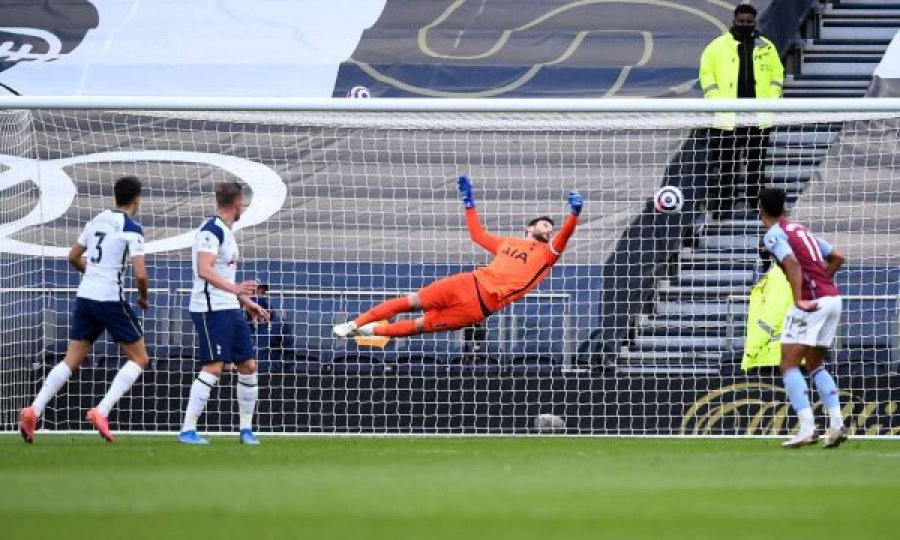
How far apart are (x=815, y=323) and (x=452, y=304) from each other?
13.2ft

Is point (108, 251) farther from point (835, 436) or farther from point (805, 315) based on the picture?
point (835, 436)

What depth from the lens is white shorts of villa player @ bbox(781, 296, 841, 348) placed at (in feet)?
35.8

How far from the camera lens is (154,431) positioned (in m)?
14.3

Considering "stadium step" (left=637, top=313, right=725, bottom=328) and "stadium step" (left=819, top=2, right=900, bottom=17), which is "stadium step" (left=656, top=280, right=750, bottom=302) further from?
"stadium step" (left=819, top=2, right=900, bottom=17)

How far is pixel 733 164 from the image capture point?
15.1 m

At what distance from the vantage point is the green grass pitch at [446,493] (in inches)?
206

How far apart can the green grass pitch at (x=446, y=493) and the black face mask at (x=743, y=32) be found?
6005 mm

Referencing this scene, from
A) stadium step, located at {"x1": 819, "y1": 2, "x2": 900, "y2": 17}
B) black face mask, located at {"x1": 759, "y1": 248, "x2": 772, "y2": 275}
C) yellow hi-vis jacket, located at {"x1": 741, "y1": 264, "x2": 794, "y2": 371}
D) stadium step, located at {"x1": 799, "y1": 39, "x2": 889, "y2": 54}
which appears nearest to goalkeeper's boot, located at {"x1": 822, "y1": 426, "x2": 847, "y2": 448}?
yellow hi-vis jacket, located at {"x1": 741, "y1": 264, "x2": 794, "y2": 371}

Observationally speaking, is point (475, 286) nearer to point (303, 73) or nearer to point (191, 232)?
point (191, 232)

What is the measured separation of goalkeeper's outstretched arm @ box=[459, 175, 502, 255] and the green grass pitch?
12.4ft

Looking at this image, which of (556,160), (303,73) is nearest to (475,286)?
(556,160)

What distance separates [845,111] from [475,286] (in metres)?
3.58

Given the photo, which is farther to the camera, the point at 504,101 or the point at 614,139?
the point at 614,139

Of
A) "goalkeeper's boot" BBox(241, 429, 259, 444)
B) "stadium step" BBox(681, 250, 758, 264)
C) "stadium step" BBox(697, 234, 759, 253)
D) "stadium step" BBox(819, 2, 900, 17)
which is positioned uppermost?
"stadium step" BBox(819, 2, 900, 17)
